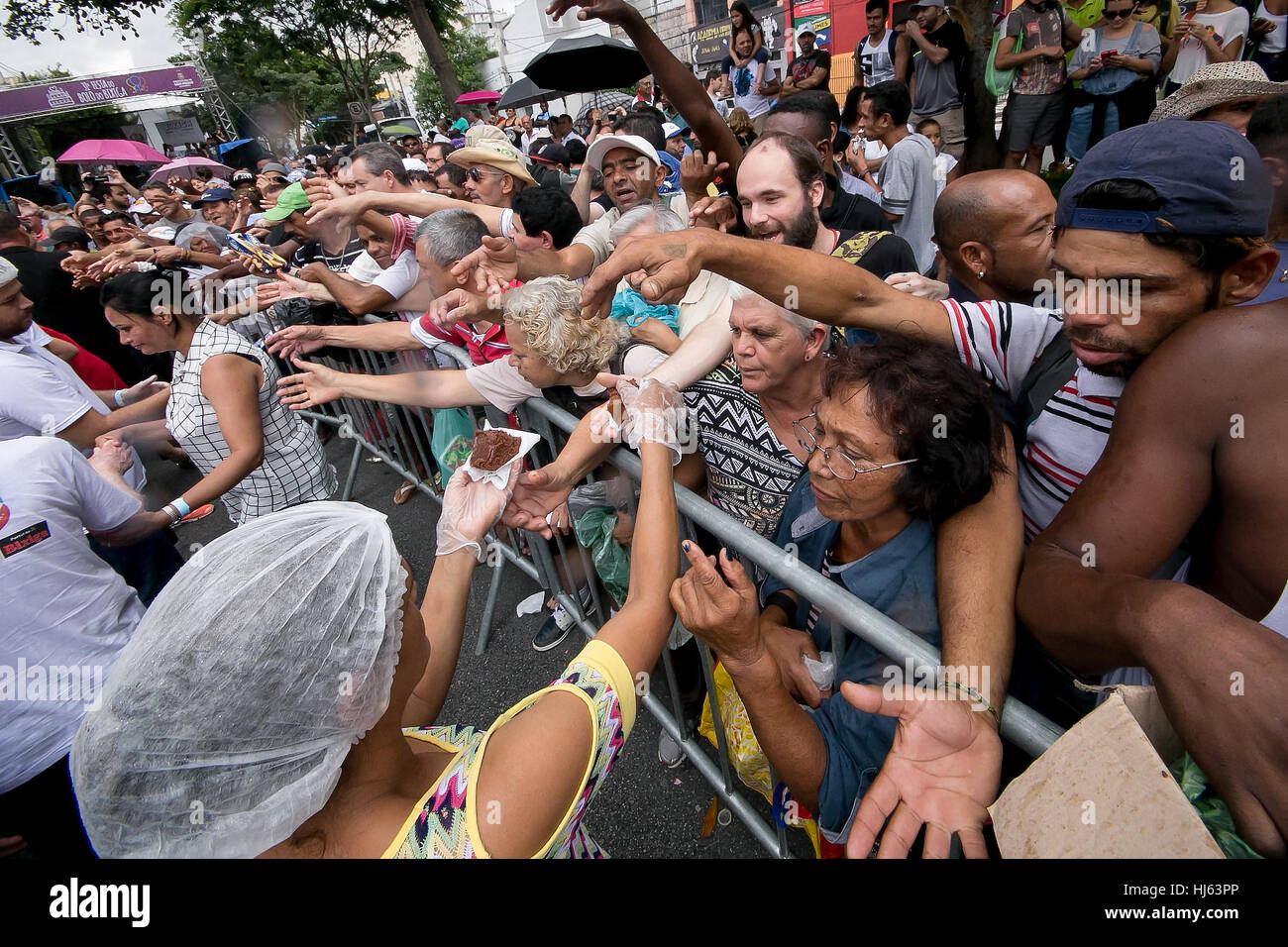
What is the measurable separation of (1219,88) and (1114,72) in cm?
397

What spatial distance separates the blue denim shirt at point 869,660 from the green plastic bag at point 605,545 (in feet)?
3.47

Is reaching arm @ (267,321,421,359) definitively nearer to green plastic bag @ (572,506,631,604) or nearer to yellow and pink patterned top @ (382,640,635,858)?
green plastic bag @ (572,506,631,604)

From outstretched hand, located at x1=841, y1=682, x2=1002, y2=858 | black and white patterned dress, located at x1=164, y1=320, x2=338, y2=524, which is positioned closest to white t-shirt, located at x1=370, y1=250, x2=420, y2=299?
black and white patterned dress, located at x1=164, y1=320, x2=338, y2=524

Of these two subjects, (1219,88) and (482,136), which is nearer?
(1219,88)

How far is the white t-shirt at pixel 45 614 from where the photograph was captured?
1.97m

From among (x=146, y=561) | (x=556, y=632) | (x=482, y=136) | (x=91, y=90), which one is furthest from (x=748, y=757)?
(x=91, y=90)

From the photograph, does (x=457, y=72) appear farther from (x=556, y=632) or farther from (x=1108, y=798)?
(x=1108, y=798)

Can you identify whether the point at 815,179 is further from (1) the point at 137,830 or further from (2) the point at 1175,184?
(1) the point at 137,830

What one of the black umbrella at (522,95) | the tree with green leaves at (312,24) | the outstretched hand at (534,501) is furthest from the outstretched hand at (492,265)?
the tree with green leaves at (312,24)

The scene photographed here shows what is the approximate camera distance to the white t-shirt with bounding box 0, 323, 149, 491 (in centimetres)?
306

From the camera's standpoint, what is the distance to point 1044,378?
1708 millimetres

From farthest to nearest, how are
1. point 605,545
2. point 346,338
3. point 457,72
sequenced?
point 457,72 → point 346,338 → point 605,545

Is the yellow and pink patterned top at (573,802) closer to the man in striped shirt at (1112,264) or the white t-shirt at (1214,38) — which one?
the man in striped shirt at (1112,264)
